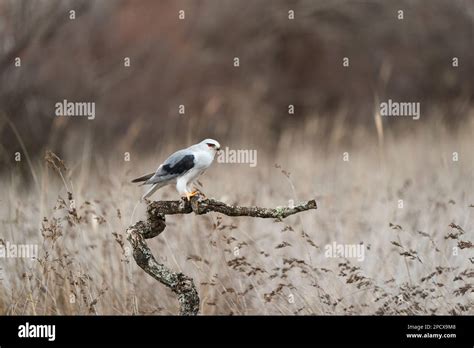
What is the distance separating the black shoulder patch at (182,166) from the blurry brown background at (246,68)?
5.81 metres

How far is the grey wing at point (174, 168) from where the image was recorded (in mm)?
4855

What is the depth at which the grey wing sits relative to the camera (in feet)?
15.9

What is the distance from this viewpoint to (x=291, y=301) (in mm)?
5633

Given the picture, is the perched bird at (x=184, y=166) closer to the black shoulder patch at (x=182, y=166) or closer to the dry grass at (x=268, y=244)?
the black shoulder patch at (x=182, y=166)

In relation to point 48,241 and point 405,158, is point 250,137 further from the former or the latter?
point 48,241

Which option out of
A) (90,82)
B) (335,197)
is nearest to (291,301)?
(335,197)

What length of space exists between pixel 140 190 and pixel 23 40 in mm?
3408

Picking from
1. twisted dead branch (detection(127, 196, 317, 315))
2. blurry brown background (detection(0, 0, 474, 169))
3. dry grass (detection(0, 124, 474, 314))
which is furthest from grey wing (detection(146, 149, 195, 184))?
blurry brown background (detection(0, 0, 474, 169))

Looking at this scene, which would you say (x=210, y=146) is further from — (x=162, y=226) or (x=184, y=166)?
(x=162, y=226)

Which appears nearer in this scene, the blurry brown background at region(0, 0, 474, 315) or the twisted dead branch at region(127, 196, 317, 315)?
the twisted dead branch at region(127, 196, 317, 315)

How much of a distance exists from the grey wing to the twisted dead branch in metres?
0.22

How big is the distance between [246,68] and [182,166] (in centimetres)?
801

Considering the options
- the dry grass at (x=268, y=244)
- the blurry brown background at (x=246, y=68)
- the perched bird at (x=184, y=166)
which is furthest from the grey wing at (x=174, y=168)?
the blurry brown background at (x=246, y=68)

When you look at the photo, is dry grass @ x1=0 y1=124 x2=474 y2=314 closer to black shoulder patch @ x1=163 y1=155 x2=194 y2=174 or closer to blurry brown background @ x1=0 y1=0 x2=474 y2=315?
blurry brown background @ x1=0 y1=0 x2=474 y2=315
